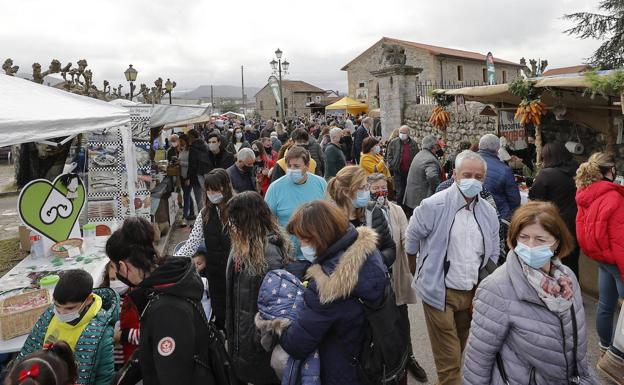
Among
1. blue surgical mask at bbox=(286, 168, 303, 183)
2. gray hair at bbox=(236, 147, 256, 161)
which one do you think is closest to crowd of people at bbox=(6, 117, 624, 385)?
blue surgical mask at bbox=(286, 168, 303, 183)

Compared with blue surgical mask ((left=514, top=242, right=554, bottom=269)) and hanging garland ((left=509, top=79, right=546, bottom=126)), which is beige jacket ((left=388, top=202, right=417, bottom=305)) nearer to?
blue surgical mask ((left=514, top=242, right=554, bottom=269))

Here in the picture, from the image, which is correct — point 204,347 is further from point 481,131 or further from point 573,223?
point 481,131

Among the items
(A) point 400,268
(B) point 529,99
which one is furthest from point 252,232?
(B) point 529,99

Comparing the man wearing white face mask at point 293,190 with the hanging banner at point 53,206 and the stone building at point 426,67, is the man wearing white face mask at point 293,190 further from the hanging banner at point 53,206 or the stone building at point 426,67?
the stone building at point 426,67

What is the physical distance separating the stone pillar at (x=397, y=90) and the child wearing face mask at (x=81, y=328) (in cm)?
1214

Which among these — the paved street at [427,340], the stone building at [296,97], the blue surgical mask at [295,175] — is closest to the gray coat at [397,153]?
the paved street at [427,340]

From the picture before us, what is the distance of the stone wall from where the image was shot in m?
10.1

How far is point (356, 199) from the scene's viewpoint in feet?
11.3

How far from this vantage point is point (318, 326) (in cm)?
210

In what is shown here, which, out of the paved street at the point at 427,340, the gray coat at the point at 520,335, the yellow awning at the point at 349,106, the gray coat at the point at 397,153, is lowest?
the paved street at the point at 427,340

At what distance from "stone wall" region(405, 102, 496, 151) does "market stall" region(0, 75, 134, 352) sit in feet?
23.7

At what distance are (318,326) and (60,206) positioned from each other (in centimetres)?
409

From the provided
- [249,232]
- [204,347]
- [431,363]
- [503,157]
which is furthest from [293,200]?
[503,157]

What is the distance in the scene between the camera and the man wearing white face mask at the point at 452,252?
311 centimetres
